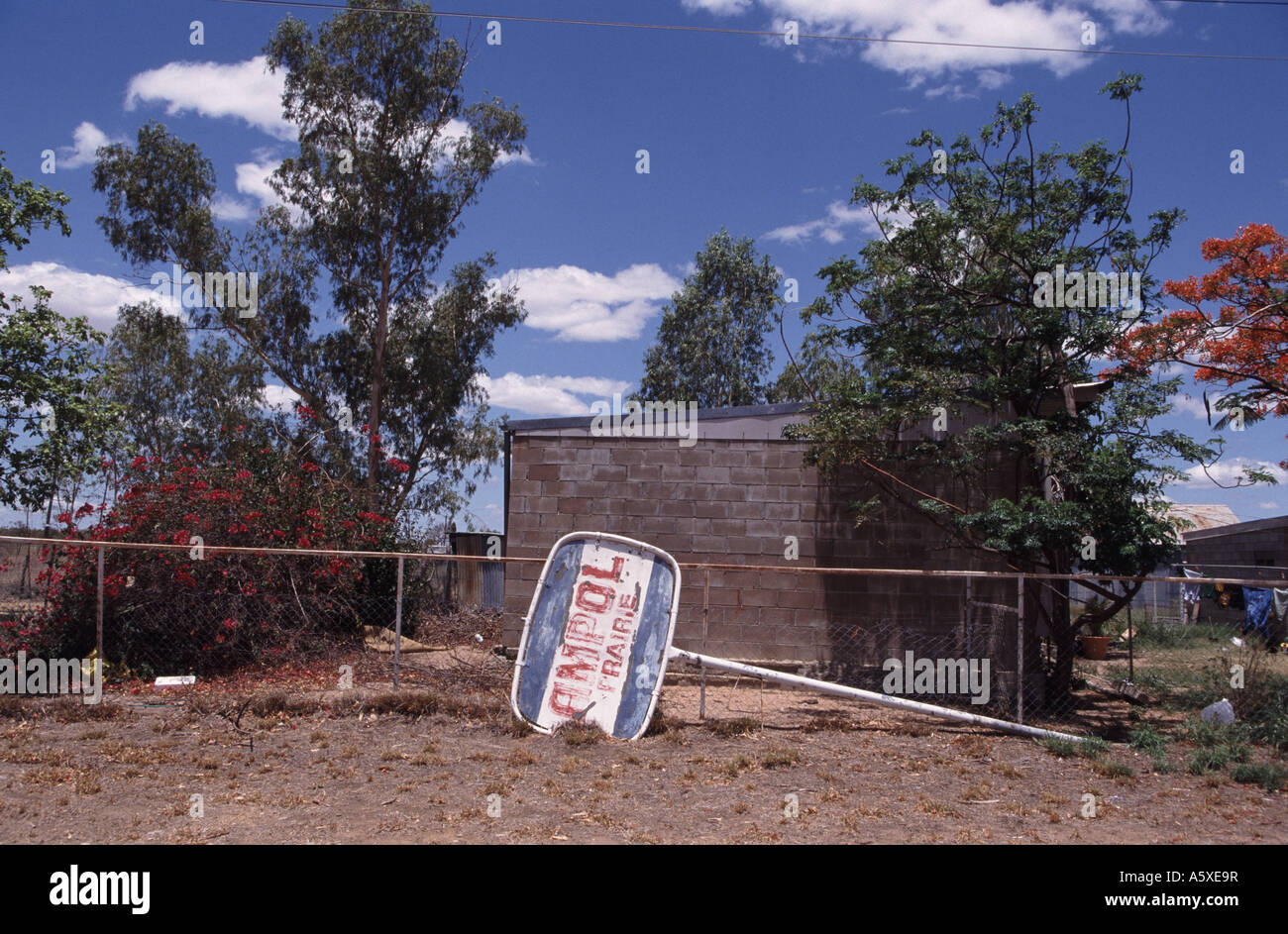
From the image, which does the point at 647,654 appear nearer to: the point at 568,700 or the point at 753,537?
the point at 568,700

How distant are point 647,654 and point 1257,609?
15029 mm

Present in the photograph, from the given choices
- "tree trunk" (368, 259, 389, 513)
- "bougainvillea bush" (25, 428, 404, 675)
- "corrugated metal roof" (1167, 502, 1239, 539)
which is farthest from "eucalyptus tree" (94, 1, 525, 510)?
"corrugated metal roof" (1167, 502, 1239, 539)

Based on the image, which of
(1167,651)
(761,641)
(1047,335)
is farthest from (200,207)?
(1167,651)

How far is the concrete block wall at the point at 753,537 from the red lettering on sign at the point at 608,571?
2.82 metres

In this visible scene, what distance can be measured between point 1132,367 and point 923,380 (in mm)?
2043

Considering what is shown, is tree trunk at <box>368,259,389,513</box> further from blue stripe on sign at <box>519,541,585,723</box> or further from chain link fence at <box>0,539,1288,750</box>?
blue stripe on sign at <box>519,541,585,723</box>

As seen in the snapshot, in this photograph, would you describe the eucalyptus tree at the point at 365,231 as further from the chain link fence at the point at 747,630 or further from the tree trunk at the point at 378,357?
the chain link fence at the point at 747,630

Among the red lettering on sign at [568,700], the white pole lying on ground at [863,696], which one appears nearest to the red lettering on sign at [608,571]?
the white pole lying on ground at [863,696]

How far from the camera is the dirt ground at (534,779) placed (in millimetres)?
5332

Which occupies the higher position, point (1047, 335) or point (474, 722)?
point (1047, 335)

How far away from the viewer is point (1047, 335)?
923 cm

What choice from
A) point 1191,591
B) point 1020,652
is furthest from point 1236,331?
point 1191,591

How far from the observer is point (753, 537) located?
35.5ft
